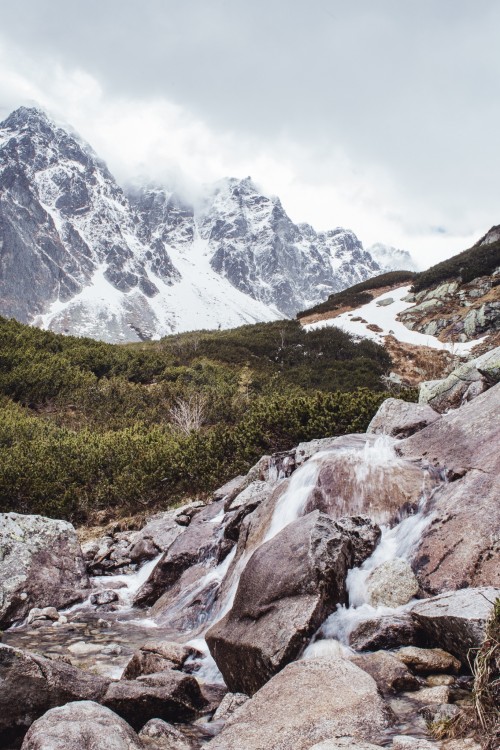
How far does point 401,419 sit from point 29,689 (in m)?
9.15

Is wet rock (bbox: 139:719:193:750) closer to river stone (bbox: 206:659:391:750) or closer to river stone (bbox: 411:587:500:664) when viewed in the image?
river stone (bbox: 206:659:391:750)

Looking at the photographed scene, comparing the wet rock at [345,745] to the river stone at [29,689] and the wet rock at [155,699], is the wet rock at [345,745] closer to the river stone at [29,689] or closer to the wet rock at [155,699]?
the wet rock at [155,699]

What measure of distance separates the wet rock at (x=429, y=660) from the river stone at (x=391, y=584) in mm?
1185

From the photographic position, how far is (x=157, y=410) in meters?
24.8

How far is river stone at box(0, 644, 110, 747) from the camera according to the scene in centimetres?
410

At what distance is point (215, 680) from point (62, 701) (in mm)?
1908

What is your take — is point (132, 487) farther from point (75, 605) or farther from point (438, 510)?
point (438, 510)

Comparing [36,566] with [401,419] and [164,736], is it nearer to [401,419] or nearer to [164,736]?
[164,736]

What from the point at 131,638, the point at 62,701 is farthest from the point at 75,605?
the point at 62,701

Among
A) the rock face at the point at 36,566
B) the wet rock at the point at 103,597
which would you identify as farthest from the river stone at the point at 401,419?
the rock face at the point at 36,566

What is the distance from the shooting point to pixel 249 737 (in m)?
3.44

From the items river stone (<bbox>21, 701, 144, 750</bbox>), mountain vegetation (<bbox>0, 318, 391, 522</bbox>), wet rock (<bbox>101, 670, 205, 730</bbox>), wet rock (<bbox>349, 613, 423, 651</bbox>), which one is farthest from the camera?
mountain vegetation (<bbox>0, 318, 391, 522</bbox>)

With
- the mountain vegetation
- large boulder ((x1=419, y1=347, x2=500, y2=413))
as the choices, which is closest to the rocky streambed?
large boulder ((x1=419, y1=347, x2=500, y2=413))

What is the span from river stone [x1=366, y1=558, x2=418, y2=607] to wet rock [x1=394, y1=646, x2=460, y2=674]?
1185mm
